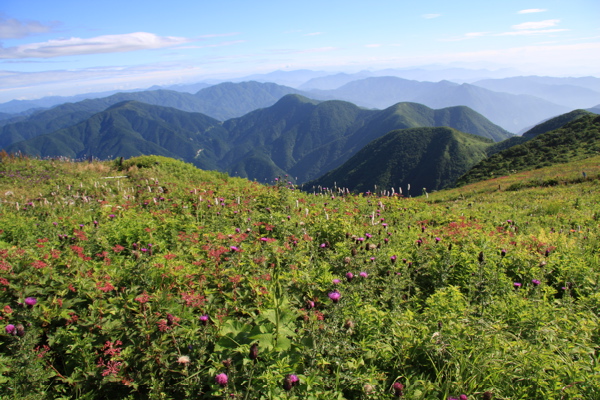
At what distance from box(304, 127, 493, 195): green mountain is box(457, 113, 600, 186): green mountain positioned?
6125cm

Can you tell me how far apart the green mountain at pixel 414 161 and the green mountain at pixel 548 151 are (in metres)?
61.3

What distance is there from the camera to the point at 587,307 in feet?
14.0

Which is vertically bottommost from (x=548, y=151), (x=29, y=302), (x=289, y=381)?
(x=548, y=151)

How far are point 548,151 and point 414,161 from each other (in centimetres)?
9138

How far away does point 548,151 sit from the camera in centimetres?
6250

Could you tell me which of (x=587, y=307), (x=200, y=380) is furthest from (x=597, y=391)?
(x=200, y=380)

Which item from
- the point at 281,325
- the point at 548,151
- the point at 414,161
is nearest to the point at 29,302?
the point at 281,325

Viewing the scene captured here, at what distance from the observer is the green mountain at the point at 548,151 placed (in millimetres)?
55812

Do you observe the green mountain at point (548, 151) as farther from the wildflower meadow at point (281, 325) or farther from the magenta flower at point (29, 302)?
the magenta flower at point (29, 302)

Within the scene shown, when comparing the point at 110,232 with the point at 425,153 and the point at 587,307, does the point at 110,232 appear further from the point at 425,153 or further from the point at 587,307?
the point at 425,153

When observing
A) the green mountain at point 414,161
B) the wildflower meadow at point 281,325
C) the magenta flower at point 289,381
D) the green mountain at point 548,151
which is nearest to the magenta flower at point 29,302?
the wildflower meadow at point 281,325

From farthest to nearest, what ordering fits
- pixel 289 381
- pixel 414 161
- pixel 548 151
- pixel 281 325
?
1. pixel 414 161
2. pixel 548 151
3. pixel 281 325
4. pixel 289 381

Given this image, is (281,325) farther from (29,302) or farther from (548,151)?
(548,151)

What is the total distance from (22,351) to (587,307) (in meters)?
6.31
